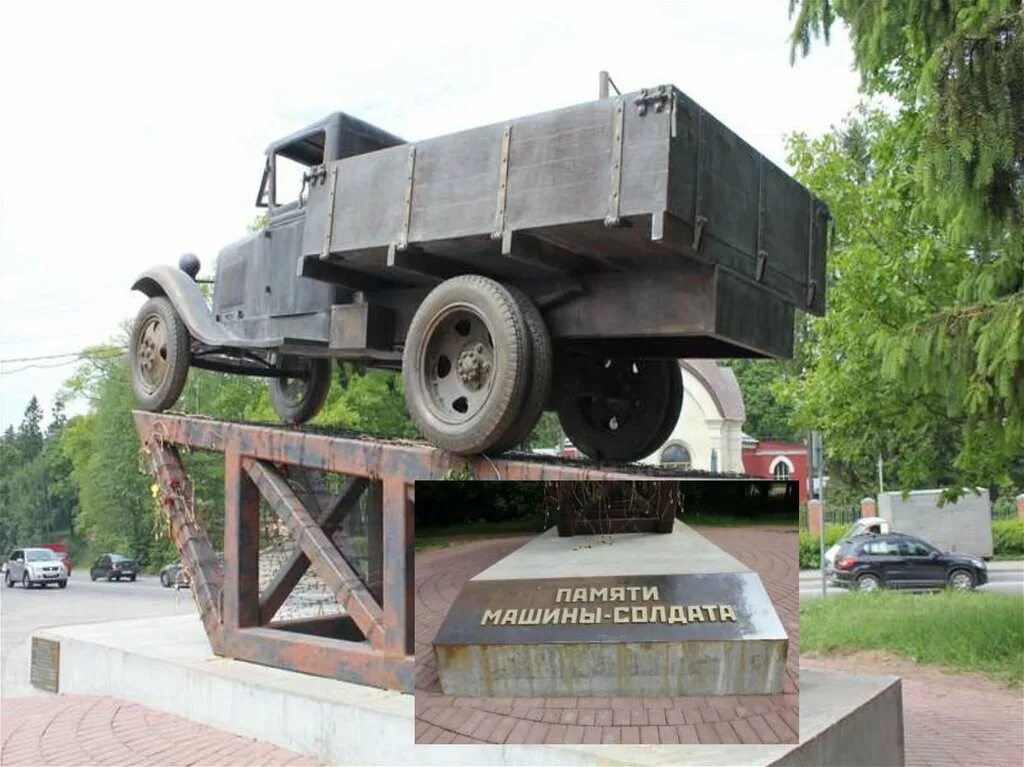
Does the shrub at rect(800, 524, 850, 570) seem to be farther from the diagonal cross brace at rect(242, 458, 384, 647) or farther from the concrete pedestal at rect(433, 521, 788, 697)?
the concrete pedestal at rect(433, 521, 788, 697)

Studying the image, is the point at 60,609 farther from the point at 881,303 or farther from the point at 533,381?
the point at 533,381

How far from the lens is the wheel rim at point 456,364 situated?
18.4ft

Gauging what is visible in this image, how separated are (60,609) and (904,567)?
671 inches

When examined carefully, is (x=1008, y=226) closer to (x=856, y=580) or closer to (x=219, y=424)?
(x=219, y=424)

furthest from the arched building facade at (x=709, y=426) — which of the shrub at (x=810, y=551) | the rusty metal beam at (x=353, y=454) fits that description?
the rusty metal beam at (x=353, y=454)

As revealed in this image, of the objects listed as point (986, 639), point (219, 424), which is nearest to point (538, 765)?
point (219, 424)

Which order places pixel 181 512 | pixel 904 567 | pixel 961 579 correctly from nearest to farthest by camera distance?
pixel 181 512, pixel 904 567, pixel 961 579

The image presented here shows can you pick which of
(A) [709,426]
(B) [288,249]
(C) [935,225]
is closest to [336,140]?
(B) [288,249]

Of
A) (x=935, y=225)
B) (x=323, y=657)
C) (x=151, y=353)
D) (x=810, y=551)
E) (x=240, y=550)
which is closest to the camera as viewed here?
(x=323, y=657)

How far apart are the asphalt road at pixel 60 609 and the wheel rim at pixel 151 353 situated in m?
2.69

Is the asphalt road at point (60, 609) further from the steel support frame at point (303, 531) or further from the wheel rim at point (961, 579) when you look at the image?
the wheel rim at point (961, 579)

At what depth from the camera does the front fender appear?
753 cm

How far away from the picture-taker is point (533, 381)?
5.41 meters

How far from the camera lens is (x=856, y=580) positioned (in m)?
22.6
